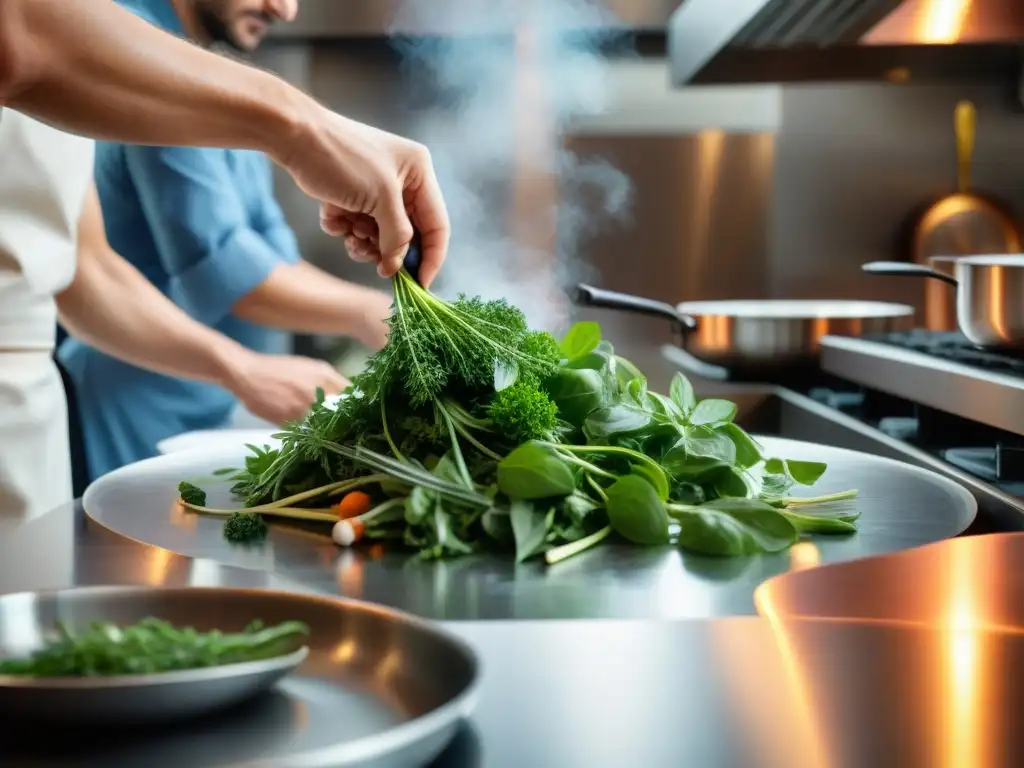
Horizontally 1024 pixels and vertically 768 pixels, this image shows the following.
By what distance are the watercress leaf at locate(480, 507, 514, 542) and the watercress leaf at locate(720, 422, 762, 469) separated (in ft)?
0.74

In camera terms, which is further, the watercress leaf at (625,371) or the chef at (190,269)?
the chef at (190,269)

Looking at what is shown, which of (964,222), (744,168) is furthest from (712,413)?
(744,168)

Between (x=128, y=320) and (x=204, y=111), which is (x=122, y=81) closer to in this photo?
(x=204, y=111)

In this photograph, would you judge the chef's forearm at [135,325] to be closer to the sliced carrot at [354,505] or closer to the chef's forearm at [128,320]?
the chef's forearm at [128,320]

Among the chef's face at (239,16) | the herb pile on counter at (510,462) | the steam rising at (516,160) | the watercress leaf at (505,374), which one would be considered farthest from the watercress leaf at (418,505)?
the steam rising at (516,160)

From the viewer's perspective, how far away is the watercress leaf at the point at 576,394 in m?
0.98

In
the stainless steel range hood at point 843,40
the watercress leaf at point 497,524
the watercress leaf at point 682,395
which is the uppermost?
the stainless steel range hood at point 843,40

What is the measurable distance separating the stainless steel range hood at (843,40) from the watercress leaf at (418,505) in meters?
1.11

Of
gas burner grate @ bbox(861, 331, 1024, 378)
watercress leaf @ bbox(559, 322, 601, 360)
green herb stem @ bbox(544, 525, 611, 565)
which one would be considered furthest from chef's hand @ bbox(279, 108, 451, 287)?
gas burner grate @ bbox(861, 331, 1024, 378)

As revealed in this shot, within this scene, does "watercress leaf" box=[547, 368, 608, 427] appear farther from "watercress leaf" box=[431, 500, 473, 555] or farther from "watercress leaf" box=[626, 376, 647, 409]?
"watercress leaf" box=[431, 500, 473, 555]

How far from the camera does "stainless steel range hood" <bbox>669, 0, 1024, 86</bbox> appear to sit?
1833mm

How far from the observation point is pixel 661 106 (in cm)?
297

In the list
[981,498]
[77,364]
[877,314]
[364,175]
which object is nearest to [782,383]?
[877,314]

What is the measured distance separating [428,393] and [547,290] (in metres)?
2.09
